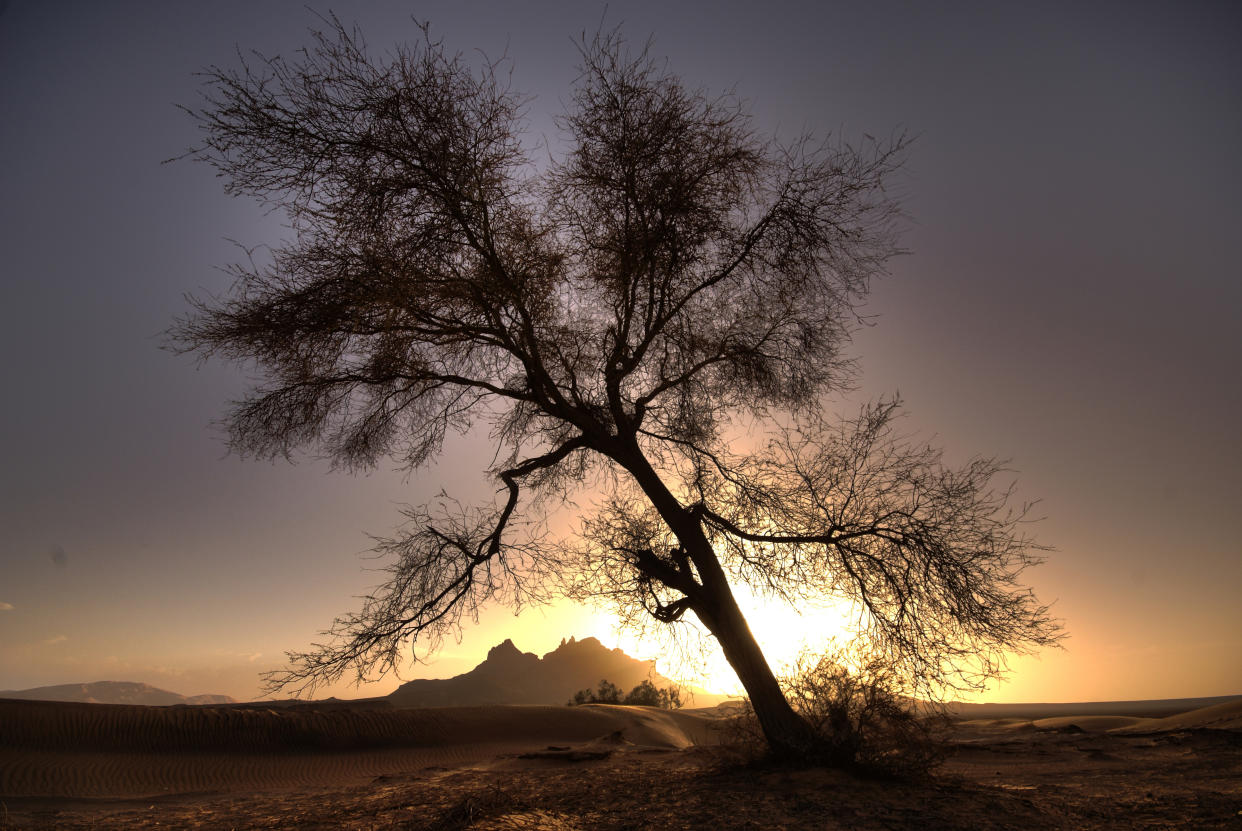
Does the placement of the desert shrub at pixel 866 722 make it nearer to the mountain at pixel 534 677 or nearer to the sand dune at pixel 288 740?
the sand dune at pixel 288 740

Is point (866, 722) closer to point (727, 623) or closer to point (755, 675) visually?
point (755, 675)

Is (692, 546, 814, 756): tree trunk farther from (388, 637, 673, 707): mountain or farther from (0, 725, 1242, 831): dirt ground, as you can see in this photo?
(388, 637, 673, 707): mountain

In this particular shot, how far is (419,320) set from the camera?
6082 mm

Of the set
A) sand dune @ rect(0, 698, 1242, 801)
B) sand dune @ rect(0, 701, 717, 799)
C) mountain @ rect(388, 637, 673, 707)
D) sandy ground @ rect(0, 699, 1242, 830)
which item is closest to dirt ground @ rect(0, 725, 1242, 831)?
sandy ground @ rect(0, 699, 1242, 830)

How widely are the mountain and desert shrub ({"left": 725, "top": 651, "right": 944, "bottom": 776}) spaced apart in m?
50.2

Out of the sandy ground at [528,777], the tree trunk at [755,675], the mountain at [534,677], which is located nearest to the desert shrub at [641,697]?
the sandy ground at [528,777]

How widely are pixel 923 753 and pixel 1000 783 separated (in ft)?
3.58

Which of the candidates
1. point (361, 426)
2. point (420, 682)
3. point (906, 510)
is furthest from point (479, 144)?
point (420, 682)

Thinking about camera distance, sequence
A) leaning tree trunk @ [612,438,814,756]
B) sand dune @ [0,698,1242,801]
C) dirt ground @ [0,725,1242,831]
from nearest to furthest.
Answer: dirt ground @ [0,725,1242,831], leaning tree trunk @ [612,438,814,756], sand dune @ [0,698,1242,801]

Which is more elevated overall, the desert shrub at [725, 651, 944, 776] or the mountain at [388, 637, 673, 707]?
the desert shrub at [725, 651, 944, 776]

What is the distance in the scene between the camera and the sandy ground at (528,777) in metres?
4.45

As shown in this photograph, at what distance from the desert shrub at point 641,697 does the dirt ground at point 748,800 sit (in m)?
14.4

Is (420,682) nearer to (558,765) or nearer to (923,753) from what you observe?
(558,765)

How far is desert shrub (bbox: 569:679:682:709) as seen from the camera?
2097 centimetres
